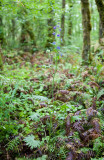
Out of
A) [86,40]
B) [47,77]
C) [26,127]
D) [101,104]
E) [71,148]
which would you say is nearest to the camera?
[71,148]

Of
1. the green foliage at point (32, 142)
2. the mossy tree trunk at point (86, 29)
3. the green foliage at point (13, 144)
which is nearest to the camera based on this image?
the green foliage at point (32, 142)

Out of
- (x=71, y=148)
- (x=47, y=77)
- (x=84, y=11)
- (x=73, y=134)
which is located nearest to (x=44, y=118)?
(x=73, y=134)

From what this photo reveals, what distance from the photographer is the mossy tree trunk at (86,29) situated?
5.70m

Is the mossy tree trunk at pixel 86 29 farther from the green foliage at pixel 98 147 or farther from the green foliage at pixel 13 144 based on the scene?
the green foliage at pixel 13 144

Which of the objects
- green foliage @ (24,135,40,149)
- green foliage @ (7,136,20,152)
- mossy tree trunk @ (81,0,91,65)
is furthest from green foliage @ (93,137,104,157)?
mossy tree trunk @ (81,0,91,65)

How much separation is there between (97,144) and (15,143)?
64.4 inches

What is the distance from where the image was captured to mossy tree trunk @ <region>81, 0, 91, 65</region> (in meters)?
5.70

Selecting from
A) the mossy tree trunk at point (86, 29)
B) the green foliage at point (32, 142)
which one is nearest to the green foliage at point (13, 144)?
the green foliage at point (32, 142)

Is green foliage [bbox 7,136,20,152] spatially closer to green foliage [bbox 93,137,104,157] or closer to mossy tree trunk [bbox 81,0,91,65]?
green foliage [bbox 93,137,104,157]

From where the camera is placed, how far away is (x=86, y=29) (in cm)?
598

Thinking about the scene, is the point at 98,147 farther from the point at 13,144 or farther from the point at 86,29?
the point at 86,29

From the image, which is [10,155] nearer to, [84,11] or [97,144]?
[97,144]

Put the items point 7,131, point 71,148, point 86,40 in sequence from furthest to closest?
1. point 86,40
2. point 7,131
3. point 71,148

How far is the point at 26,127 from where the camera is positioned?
10.4ft
